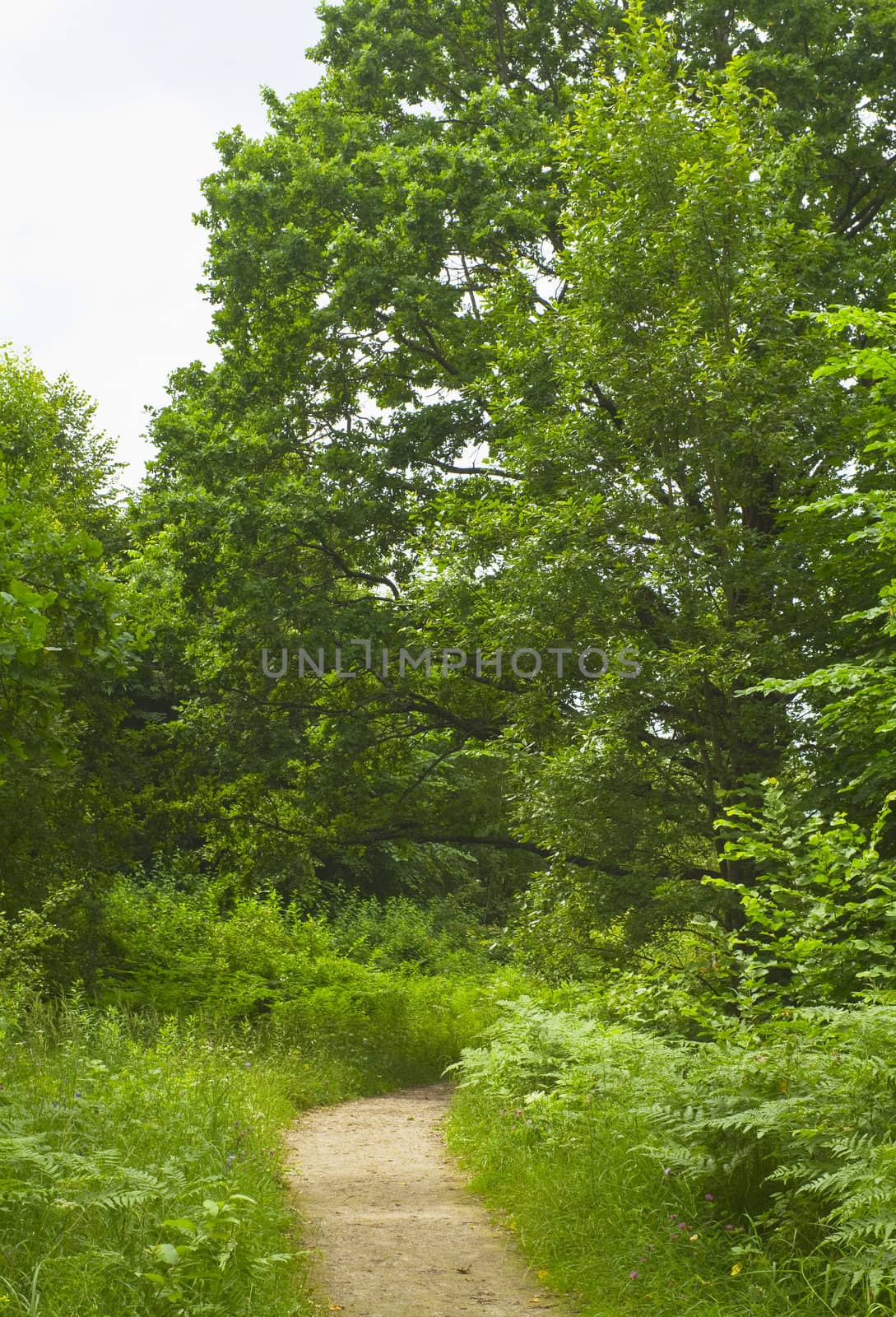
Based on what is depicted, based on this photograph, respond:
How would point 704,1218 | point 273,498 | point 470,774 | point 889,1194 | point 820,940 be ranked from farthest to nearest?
point 470,774 → point 273,498 → point 820,940 → point 704,1218 → point 889,1194

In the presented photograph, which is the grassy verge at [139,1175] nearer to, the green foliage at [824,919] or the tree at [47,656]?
the tree at [47,656]

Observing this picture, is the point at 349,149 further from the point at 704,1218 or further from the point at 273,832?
the point at 704,1218

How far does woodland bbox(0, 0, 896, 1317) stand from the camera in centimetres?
513

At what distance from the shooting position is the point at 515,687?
12.8m

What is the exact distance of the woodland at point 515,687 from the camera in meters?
5.13

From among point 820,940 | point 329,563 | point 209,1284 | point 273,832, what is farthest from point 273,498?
point 209,1284

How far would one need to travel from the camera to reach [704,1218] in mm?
5109

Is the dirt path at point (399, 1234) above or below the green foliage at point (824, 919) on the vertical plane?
below

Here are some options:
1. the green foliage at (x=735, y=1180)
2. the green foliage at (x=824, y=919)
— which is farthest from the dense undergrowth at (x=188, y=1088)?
the green foliage at (x=824, y=919)

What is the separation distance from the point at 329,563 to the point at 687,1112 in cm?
1113

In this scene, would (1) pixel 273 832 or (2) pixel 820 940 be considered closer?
(2) pixel 820 940

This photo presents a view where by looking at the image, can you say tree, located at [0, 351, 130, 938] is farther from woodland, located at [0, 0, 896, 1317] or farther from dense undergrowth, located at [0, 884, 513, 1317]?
dense undergrowth, located at [0, 884, 513, 1317]

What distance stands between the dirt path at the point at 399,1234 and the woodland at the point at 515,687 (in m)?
0.24

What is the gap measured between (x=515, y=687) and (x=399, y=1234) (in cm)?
718
